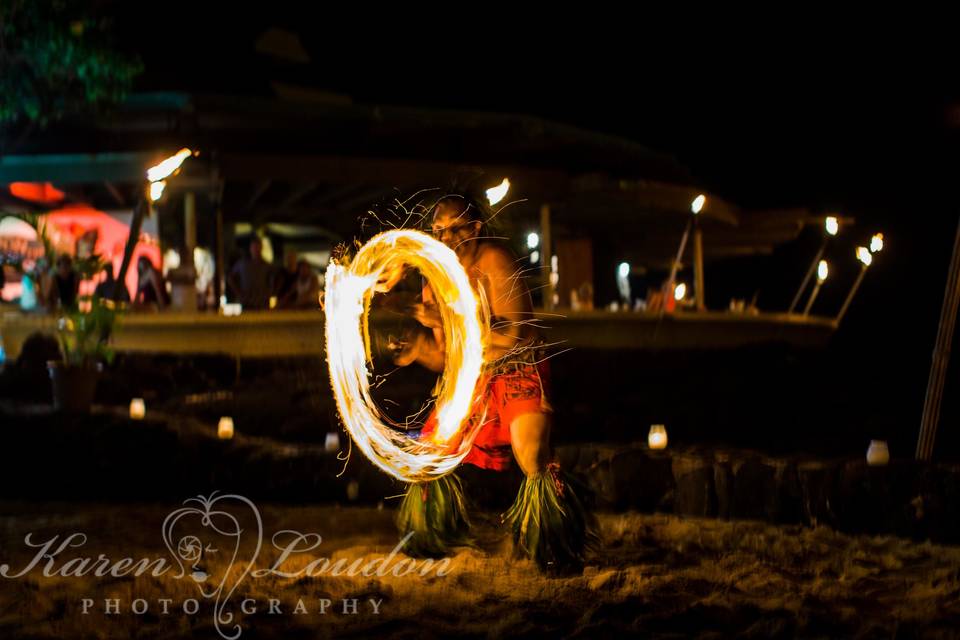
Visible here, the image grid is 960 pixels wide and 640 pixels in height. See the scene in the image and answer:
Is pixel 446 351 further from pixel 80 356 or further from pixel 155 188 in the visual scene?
pixel 80 356

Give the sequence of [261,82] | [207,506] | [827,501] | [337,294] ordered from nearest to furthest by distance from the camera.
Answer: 1. [337,294]
2. [827,501]
3. [207,506]
4. [261,82]

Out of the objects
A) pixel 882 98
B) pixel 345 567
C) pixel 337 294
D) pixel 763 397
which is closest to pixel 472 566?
pixel 345 567

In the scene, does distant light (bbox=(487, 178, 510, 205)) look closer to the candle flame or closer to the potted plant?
the candle flame

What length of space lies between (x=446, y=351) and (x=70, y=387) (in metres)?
5.18

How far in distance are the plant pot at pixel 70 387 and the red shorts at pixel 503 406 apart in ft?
16.4

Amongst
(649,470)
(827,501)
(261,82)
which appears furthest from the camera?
(261,82)

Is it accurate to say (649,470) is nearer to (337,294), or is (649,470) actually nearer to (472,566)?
(472,566)

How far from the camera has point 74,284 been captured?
38.9ft

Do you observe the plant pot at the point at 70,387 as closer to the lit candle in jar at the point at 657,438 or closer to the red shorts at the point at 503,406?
the red shorts at the point at 503,406

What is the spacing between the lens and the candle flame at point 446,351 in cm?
493

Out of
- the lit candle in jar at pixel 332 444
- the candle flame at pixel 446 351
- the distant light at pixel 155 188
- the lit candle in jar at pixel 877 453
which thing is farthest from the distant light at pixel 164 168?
the lit candle in jar at pixel 877 453

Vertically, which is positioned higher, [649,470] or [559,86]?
[559,86]

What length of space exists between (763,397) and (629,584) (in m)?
5.84

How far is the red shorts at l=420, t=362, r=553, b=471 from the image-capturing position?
5.10 m
